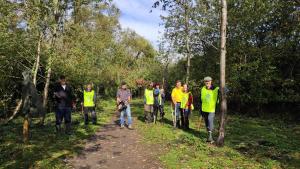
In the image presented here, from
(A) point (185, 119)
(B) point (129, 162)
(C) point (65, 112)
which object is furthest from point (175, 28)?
(B) point (129, 162)

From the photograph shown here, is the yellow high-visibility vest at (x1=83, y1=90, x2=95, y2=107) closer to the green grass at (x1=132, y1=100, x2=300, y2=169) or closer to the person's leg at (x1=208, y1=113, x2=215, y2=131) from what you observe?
the green grass at (x1=132, y1=100, x2=300, y2=169)

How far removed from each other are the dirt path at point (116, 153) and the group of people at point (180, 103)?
2.29m

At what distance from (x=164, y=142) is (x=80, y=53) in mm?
8756

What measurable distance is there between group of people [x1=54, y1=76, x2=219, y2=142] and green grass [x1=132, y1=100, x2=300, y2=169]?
894 millimetres

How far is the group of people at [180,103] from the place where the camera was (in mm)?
12922

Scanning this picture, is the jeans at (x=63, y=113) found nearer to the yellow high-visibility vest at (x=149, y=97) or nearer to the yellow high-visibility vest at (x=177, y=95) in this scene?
the yellow high-visibility vest at (x=149, y=97)

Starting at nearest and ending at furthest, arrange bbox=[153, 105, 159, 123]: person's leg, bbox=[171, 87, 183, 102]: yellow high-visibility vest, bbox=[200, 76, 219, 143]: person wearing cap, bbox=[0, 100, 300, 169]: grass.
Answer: bbox=[0, 100, 300, 169]: grass < bbox=[200, 76, 219, 143]: person wearing cap < bbox=[171, 87, 183, 102]: yellow high-visibility vest < bbox=[153, 105, 159, 123]: person's leg

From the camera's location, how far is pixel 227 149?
11922mm

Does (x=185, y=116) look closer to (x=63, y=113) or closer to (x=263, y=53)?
(x=63, y=113)

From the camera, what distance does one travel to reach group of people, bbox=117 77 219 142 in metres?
12.9

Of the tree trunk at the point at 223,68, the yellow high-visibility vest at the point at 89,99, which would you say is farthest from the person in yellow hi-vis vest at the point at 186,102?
the yellow high-visibility vest at the point at 89,99

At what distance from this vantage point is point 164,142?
43.2ft

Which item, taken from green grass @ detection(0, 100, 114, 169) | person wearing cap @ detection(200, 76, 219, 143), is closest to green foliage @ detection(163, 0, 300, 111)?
person wearing cap @ detection(200, 76, 219, 143)

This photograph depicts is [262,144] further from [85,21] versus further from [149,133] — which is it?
[85,21]
